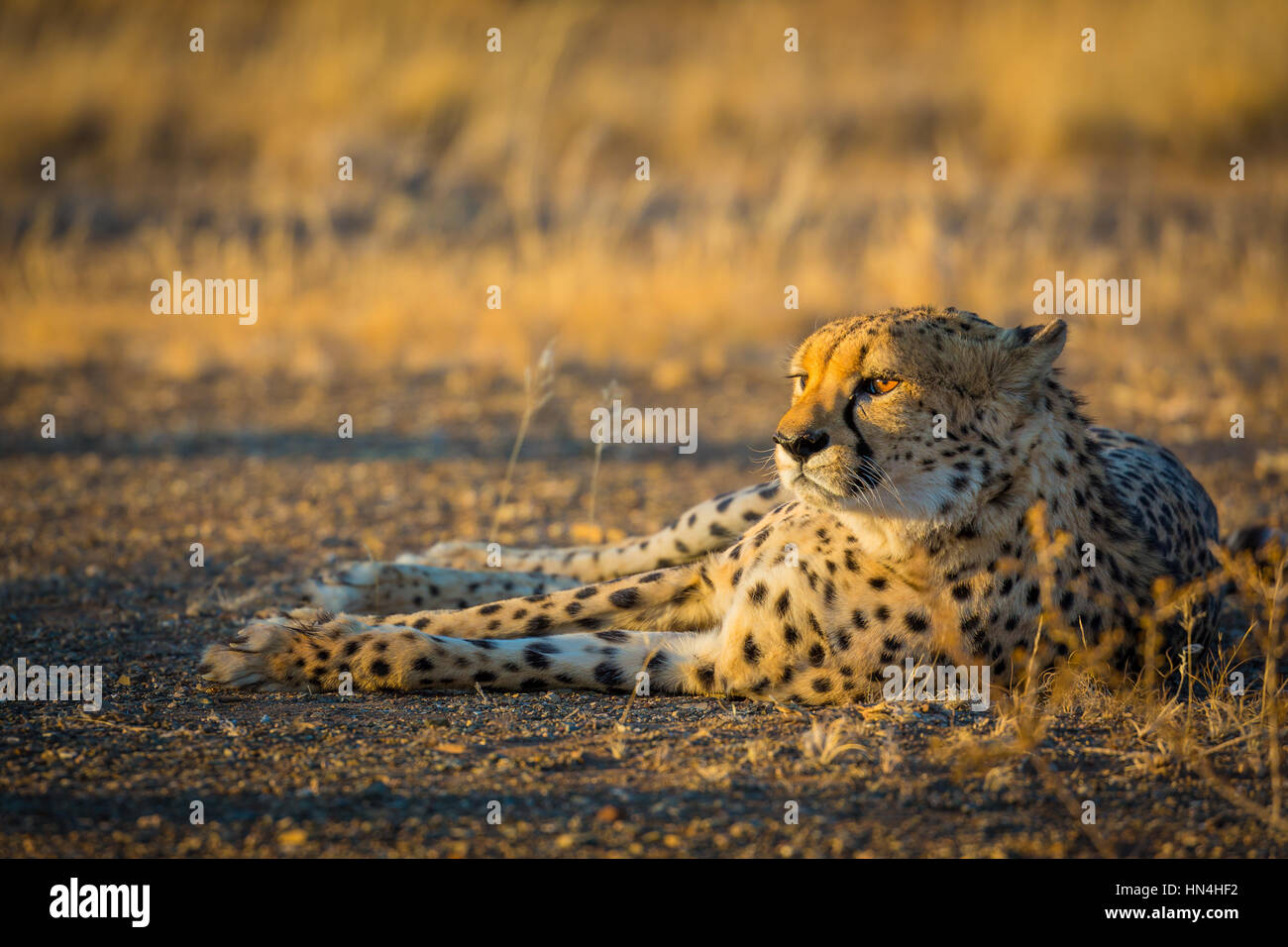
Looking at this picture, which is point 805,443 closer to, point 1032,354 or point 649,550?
point 1032,354

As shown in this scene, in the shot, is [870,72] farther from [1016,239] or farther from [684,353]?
[684,353]

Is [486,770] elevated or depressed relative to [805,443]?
depressed

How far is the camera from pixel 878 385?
10.7ft

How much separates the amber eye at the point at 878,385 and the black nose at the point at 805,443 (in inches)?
8.3

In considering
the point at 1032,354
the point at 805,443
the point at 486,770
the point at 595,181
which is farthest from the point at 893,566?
the point at 595,181

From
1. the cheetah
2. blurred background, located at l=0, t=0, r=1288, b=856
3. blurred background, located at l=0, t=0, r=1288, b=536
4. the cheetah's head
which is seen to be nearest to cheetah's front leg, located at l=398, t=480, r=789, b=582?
blurred background, located at l=0, t=0, r=1288, b=856

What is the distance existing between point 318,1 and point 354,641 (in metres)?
15.8

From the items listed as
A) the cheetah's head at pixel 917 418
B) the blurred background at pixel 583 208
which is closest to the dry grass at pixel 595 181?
the blurred background at pixel 583 208

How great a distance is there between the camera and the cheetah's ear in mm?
3219

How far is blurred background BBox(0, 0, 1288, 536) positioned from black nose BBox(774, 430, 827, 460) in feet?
11.7

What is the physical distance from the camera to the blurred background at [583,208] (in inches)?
320

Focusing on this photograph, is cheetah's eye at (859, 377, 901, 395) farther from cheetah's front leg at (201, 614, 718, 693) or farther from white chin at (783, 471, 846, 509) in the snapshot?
cheetah's front leg at (201, 614, 718, 693)

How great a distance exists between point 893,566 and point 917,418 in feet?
1.23
